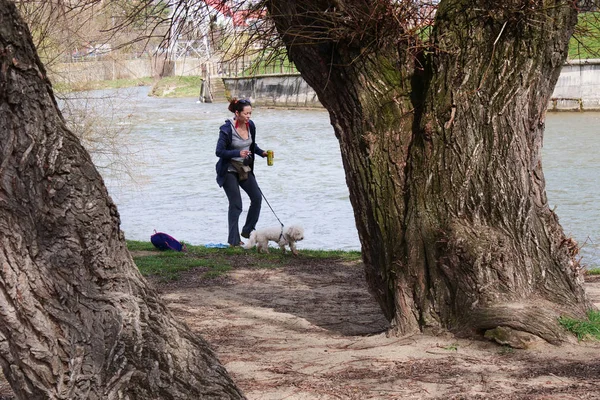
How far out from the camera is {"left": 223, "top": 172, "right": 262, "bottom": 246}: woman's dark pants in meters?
11.0

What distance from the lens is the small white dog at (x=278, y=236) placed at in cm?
1066

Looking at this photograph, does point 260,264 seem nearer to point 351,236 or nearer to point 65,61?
point 351,236

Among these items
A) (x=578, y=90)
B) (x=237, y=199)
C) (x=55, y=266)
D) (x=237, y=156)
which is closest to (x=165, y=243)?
(x=237, y=199)

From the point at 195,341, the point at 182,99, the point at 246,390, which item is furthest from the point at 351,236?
the point at 182,99

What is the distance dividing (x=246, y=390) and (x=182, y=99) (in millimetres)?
61542

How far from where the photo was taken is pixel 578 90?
1485 inches

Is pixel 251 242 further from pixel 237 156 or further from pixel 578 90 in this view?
pixel 578 90

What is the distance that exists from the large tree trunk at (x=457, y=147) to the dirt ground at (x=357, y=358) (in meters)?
0.24

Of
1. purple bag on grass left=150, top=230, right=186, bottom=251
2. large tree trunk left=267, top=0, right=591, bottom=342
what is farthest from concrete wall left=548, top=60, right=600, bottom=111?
large tree trunk left=267, top=0, right=591, bottom=342

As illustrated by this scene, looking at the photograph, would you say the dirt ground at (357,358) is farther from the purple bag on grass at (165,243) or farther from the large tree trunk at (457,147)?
the purple bag on grass at (165,243)

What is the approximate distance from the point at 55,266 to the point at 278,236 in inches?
Answer: 301

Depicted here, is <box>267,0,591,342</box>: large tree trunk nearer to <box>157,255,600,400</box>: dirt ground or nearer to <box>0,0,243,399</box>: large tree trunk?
<box>157,255,600,400</box>: dirt ground

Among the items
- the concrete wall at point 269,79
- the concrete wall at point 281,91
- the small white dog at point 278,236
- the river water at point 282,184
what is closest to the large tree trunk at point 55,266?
the concrete wall at point 269,79

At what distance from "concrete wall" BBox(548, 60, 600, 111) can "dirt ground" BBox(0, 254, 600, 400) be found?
31308mm
